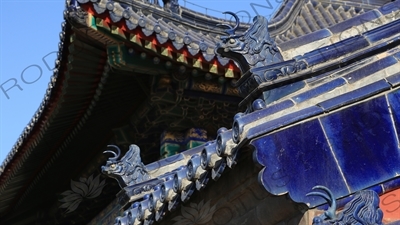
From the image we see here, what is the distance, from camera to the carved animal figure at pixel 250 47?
5496 millimetres

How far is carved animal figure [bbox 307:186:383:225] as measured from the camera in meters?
4.08

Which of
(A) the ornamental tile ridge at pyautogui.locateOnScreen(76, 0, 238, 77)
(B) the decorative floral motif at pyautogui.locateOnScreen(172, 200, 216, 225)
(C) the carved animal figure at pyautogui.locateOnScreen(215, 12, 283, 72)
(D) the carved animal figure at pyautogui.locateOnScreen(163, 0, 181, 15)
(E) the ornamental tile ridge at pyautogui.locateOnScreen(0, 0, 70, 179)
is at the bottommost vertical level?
(B) the decorative floral motif at pyautogui.locateOnScreen(172, 200, 216, 225)

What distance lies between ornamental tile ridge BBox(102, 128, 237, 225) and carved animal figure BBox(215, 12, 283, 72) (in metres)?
0.64

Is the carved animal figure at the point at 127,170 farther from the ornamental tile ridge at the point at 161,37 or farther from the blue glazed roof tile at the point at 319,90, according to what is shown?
the blue glazed roof tile at the point at 319,90

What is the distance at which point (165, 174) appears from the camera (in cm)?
754

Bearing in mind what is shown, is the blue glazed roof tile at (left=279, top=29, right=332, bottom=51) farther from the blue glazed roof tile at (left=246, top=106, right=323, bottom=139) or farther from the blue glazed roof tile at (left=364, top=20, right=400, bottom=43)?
the blue glazed roof tile at (left=246, top=106, right=323, bottom=139)

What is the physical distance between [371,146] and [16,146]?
8.68 meters

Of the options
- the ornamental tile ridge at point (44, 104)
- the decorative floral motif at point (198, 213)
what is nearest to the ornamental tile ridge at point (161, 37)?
the ornamental tile ridge at point (44, 104)

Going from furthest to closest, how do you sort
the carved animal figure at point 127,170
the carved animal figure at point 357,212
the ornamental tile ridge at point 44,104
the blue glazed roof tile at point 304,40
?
the ornamental tile ridge at point 44,104 → the carved animal figure at point 127,170 → the blue glazed roof tile at point 304,40 → the carved animal figure at point 357,212

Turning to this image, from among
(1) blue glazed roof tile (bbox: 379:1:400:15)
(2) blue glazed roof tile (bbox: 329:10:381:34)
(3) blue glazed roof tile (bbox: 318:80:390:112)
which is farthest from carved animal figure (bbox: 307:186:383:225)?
(1) blue glazed roof tile (bbox: 379:1:400:15)

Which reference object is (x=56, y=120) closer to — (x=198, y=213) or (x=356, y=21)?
(x=198, y=213)

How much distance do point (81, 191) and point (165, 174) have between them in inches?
206

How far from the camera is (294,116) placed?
15.6 feet

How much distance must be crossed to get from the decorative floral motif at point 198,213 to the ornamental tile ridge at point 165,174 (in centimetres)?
11
